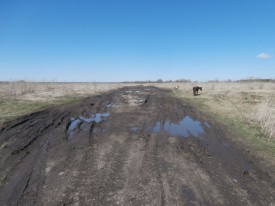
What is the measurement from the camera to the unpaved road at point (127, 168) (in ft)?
14.3

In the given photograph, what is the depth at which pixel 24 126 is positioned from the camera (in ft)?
→ 34.2

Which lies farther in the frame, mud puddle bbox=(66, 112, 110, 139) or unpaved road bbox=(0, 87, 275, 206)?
mud puddle bbox=(66, 112, 110, 139)

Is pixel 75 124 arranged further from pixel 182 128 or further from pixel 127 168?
pixel 127 168

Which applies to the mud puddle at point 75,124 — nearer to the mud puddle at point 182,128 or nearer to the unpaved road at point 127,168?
the unpaved road at point 127,168

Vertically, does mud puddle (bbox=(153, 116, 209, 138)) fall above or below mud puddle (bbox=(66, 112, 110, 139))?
below

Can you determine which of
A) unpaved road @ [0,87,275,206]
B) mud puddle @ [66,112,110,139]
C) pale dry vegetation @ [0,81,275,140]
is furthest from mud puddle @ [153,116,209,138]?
mud puddle @ [66,112,110,139]

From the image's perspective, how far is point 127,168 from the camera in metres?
5.71

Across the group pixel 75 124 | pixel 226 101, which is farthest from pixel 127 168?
pixel 226 101

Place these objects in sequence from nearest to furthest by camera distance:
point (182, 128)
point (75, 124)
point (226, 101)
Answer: point (182, 128) → point (75, 124) → point (226, 101)

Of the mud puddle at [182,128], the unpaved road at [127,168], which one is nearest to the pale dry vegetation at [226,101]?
the mud puddle at [182,128]

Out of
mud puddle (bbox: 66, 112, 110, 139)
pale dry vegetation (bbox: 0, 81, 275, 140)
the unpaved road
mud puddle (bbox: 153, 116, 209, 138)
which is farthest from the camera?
pale dry vegetation (bbox: 0, 81, 275, 140)

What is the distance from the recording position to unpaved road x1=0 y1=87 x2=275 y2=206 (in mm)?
4367

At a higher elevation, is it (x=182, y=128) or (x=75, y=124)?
(x=75, y=124)

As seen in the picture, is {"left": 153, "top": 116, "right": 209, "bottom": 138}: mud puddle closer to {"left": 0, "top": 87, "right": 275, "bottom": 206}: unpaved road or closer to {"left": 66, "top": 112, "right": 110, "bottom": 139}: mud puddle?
{"left": 0, "top": 87, "right": 275, "bottom": 206}: unpaved road
